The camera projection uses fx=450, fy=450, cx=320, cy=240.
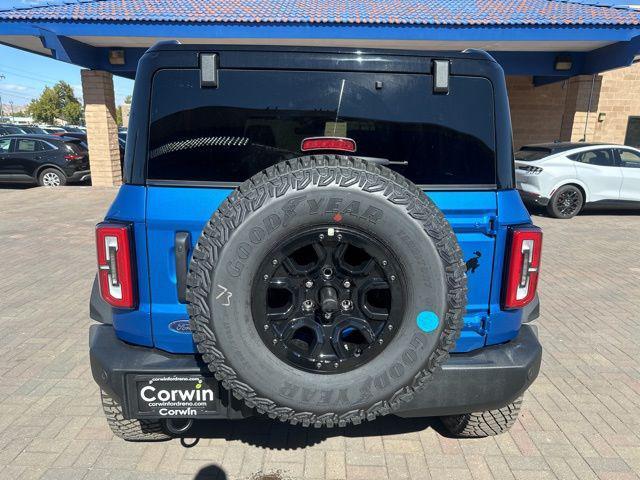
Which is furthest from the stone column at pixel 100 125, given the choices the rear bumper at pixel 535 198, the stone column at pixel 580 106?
the stone column at pixel 580 106

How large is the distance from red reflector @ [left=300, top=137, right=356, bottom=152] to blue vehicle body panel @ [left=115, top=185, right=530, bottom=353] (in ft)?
1.31

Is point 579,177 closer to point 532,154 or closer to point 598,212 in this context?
point 532,154

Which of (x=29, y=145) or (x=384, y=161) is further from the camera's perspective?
(x=29, y=145)

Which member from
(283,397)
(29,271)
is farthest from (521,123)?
(283,397)

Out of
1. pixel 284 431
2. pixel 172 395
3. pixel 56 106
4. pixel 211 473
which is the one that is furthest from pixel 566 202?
pixel 56 106

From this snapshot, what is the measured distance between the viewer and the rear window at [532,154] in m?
9.48

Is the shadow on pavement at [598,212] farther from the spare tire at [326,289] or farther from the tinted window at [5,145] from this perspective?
the tinted window at [5,145]

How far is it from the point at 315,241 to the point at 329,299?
24cm

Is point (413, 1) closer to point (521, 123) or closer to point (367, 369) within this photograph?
point (521, 123)

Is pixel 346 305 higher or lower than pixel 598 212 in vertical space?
higher

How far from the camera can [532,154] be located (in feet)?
32.0

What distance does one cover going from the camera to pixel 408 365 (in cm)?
182

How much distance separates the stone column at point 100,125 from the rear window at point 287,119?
12.1m

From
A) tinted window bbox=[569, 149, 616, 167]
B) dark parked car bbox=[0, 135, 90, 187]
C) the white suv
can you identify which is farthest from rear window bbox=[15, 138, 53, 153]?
tinted window bbox=[569, 149, 616, 167]
